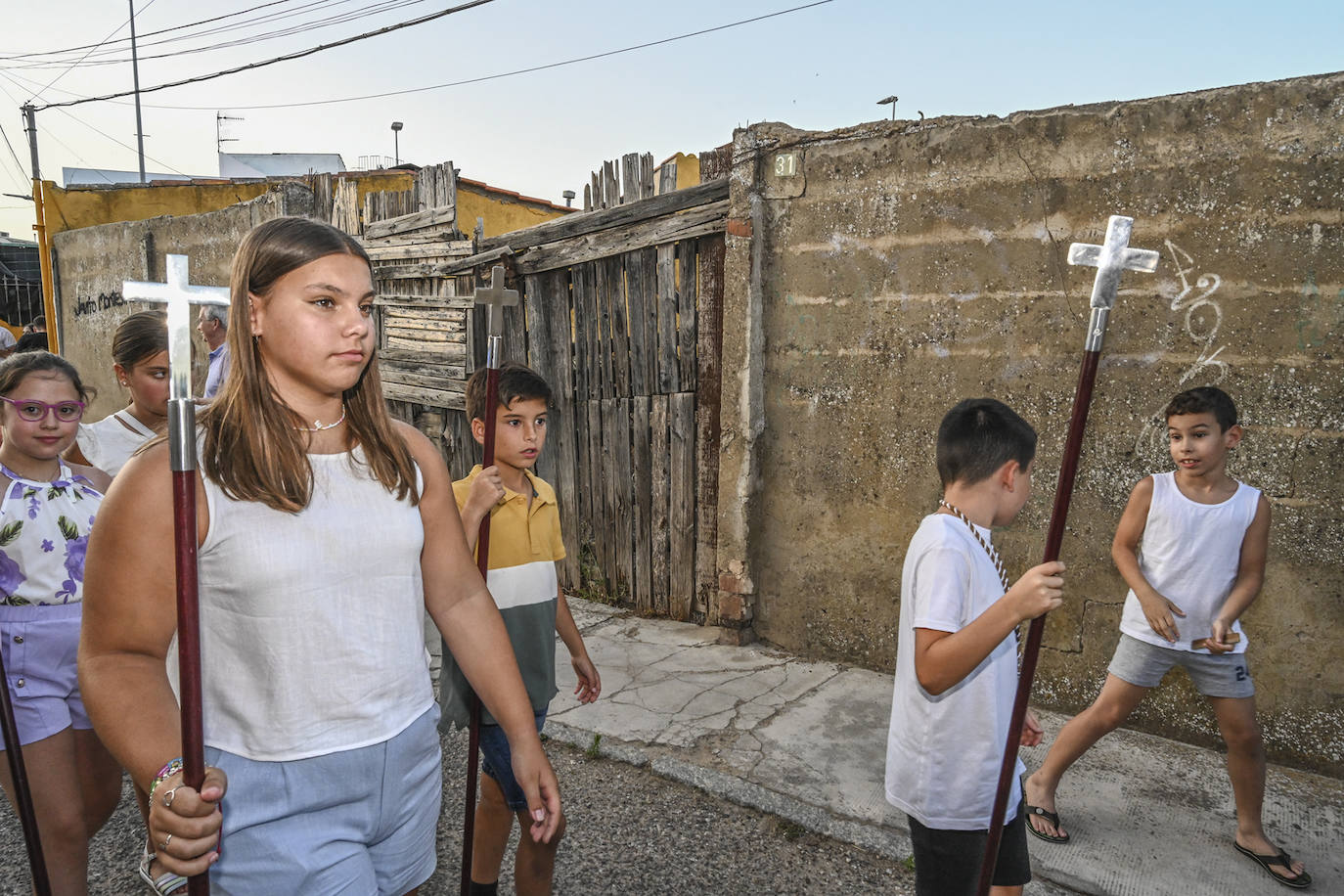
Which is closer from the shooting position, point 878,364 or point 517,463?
point 517,463

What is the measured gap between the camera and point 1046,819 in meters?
3.14

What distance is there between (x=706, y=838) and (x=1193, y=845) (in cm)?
167

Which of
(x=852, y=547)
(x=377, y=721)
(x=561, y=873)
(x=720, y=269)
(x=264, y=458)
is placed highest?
(x=720, y=269)

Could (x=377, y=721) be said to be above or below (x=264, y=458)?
below

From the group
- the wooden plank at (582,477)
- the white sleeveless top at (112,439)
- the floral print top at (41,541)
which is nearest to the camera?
the floral print top at (41,541)

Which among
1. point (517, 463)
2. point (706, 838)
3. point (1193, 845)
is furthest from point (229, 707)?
point (1193, 845)

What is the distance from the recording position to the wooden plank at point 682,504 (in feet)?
18.0

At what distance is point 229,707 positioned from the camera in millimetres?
1437

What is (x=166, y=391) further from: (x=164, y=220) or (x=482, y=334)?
(x=164, y=220)

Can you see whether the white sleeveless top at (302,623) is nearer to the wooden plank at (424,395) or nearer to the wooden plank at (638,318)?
the wooden plank at (638,318)

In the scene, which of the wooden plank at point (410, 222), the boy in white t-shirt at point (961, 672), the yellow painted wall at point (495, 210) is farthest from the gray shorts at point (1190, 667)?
the yellow painted wall at point (495, 210)

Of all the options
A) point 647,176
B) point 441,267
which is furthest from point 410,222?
point 647,176

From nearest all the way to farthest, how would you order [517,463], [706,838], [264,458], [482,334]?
[264,458]
[517,463]
[706,838]
[482,334]

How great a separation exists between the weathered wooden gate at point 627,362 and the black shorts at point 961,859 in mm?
3316
